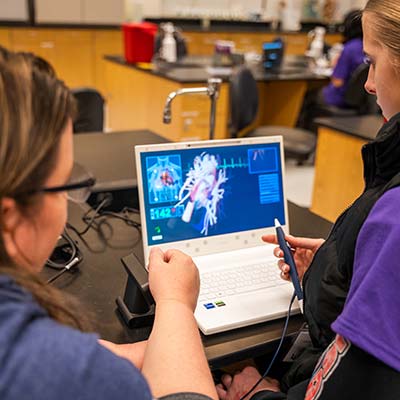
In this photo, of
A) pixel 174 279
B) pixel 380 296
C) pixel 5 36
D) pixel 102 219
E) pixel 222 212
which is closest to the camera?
pixel 380 296

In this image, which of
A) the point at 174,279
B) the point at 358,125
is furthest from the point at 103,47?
the point at 174,279

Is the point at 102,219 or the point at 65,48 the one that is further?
the point at 65,48

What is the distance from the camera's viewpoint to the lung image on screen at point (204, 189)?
1194 millimetres

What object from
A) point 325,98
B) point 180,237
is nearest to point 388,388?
point 180,237

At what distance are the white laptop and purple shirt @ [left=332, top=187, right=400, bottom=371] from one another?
34 cm

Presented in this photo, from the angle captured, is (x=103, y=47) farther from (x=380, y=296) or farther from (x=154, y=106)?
(x=380, y=296)

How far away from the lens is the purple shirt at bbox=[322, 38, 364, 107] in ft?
12.5

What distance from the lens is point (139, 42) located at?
13.7ft

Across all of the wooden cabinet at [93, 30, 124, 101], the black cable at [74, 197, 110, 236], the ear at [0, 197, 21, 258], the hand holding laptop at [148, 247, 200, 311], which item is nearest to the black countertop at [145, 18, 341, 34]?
the wooden cabinet at [93, 30, 124, 101]

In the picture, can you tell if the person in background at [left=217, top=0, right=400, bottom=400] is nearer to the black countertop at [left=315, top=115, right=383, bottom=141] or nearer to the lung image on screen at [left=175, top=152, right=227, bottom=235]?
the lung image on screen at [left=175, top=152, right=227, bottom=235]

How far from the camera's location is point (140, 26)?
411 cm

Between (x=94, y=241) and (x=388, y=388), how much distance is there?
862mm

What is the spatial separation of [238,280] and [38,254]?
586 mm

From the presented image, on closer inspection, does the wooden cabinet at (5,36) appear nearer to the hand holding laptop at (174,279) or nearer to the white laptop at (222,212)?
the white laptop at (222,212)
